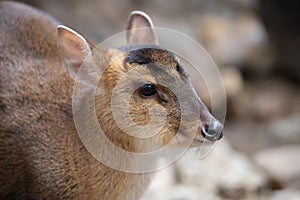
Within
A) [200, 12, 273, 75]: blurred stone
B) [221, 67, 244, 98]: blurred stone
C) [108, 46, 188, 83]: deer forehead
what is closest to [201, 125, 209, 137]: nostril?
[108, 46, 188, 83]: deer forehead

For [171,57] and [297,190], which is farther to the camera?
[297,190]

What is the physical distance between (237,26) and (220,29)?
1.07 ft

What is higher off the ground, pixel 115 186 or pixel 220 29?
pixel 220 29

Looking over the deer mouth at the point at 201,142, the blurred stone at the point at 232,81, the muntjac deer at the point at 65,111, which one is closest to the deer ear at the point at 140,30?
the muntjac deer at the point at 65,111

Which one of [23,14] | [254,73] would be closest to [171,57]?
[23,14]

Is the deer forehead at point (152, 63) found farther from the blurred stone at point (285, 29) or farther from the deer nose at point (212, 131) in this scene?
the blurred stone at point (285, 29)

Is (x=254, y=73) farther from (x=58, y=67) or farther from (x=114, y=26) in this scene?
(x=58, y=67)

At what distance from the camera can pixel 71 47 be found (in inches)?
172

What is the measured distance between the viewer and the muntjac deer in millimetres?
4219

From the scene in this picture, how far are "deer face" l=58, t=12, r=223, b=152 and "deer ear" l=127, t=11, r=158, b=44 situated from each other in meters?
0.31

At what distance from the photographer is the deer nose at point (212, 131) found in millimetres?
4062

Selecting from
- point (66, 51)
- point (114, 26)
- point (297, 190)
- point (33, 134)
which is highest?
point (114, 26)

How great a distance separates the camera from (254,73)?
10461mm

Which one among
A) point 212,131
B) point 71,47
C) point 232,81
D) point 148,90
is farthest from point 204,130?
point 232,81
